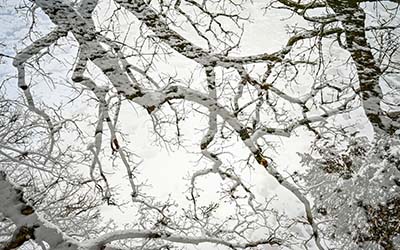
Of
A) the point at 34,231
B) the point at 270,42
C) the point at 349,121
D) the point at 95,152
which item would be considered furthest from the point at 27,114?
the point at 270,42

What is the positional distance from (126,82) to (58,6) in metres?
0.98

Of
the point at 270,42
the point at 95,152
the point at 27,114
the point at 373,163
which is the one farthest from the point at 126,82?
the point at 270,42

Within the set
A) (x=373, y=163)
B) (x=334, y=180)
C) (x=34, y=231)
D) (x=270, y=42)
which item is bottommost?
(x=34, y=231)

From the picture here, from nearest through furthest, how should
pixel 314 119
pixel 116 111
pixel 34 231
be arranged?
pixel 34 231
pixel 116 111
pixel 314 119

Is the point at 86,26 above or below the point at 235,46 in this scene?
below

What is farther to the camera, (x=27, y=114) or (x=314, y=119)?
(x=27, y=114)

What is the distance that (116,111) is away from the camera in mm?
4941

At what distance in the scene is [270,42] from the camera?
1110 inches

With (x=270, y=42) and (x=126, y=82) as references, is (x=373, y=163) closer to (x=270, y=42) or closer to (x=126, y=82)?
(x=126, y=82)

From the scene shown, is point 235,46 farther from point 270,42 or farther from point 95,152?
point 270,42

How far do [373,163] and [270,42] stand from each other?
2143cm

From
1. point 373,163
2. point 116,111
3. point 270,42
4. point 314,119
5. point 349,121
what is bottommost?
point 116,111

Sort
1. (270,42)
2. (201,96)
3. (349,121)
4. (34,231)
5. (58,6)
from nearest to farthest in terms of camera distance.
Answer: (34,231)
(58,6)
(201,96)
(349,121)
(270,42)

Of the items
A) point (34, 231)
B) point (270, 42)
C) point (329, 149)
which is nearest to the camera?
point (34, 231)
